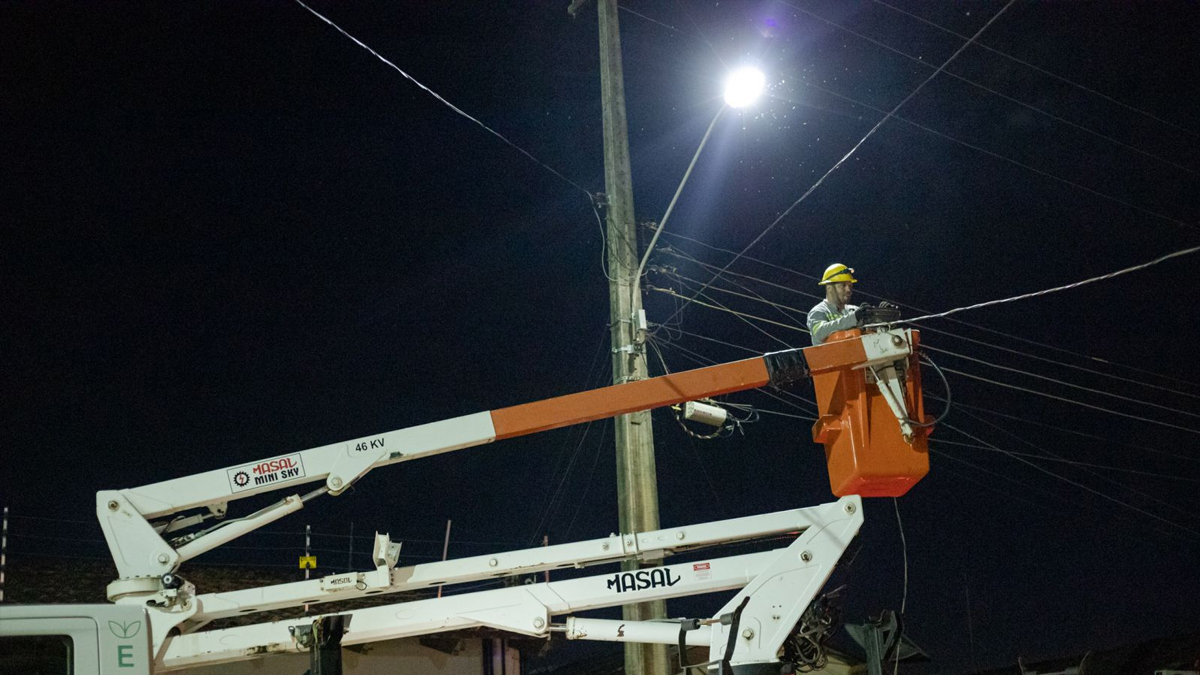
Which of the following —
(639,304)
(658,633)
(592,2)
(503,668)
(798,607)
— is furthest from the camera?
(503,668)

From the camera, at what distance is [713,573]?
6.72 meters

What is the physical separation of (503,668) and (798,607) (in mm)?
11706

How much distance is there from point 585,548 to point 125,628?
338cm

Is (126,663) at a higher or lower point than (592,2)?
lower

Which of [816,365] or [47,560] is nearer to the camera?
[816,365]

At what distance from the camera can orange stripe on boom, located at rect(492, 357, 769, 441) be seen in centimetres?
665

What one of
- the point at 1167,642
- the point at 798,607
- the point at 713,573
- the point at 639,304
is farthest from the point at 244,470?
the point at 1167,642

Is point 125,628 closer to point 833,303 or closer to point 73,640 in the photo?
point 73,640

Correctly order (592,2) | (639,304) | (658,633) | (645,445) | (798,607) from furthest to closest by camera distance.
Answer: (592,2) → (639,304) → (645,445) → (658,633) → (798,607)

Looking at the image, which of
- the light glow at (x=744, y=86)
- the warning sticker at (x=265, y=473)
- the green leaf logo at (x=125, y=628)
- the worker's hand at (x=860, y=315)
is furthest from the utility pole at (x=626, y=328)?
the green leaf logo at (x=125, y=628)

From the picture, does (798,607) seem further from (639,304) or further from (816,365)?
(639,304)

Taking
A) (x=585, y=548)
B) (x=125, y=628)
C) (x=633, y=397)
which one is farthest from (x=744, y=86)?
(x=125, y=628)

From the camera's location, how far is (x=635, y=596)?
22.4 feet

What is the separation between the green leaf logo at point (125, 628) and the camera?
436cm
